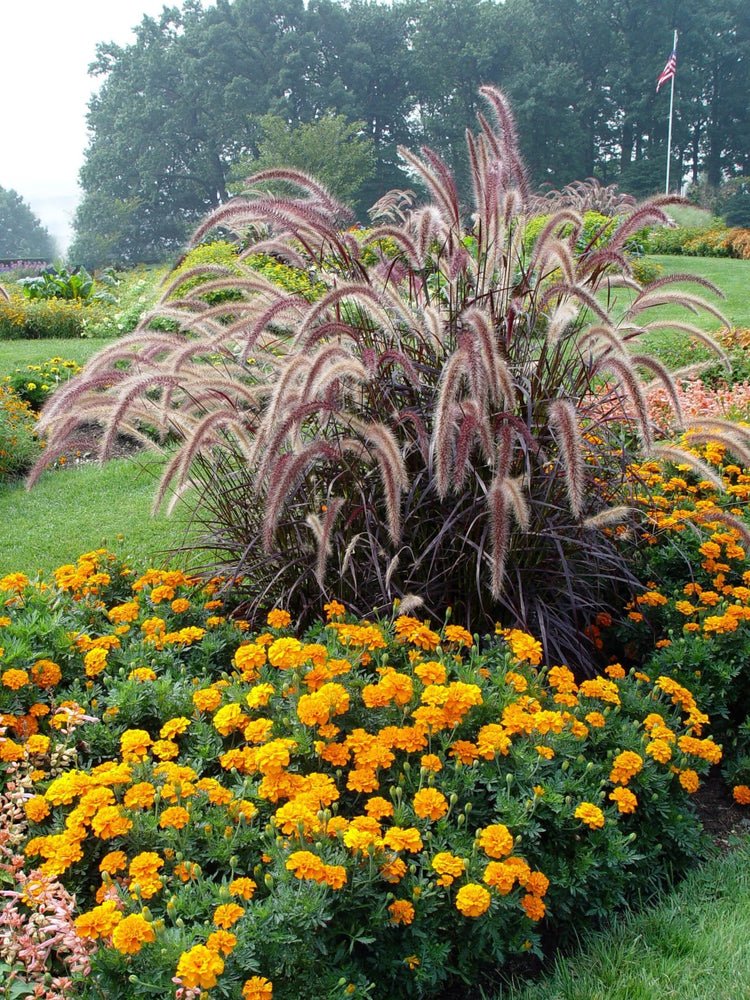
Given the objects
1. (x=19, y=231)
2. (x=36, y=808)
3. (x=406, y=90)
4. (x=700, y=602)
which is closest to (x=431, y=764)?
(x=36, y=808)

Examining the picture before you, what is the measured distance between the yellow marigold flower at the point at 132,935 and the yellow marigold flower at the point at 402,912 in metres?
0.48

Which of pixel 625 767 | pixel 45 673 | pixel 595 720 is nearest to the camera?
pixel 625 767

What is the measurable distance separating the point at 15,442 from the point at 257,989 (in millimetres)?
5703

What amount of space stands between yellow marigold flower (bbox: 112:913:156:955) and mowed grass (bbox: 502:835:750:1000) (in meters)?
0.82

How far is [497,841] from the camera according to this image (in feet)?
5.65

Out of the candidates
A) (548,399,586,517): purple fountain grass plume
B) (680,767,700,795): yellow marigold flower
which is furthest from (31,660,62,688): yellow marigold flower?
(680,767,700,795): yellow marigold flower

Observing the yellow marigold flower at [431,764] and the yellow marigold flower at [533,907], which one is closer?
the yellow marigold flower at [533,907]

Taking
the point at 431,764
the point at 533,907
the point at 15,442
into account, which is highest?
the point at 15,442

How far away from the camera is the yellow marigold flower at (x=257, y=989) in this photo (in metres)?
1.45

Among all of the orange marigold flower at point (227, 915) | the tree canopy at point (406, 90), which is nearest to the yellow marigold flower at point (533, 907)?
the orange marigold flower at point (227, 915)

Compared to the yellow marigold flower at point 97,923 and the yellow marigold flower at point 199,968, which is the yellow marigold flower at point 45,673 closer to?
the yellow marigold flower at point 97,923

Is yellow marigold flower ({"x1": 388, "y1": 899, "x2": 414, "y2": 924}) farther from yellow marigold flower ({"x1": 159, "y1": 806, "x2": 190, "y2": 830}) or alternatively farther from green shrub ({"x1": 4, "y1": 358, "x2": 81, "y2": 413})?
green shrub ({"x1": 4, "y1": 358, "x2": 81, "y2": 413})

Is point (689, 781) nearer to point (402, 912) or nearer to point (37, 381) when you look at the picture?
point (402, 912)

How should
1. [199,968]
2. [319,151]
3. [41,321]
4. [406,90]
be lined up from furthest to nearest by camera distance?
[406,90] → [319,151] → [41,321] → [199,968]
